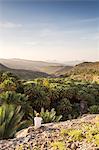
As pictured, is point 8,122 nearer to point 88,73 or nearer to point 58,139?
point 58,139

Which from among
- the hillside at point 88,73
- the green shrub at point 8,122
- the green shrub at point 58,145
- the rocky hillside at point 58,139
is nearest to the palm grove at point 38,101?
the green shrub at point 8,122

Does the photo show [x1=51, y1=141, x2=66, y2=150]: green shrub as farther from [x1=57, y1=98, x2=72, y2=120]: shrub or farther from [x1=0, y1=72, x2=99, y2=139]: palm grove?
[x1=57, y1=98, x2=72, y2=120]: shrub

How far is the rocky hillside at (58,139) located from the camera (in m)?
7.28

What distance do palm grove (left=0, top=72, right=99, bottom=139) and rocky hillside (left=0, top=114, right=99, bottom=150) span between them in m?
1.51

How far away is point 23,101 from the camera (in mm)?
17406

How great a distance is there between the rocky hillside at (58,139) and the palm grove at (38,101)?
151cm

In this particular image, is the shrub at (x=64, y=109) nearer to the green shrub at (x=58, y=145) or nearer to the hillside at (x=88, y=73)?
the green shrub at (x=58, y=145)

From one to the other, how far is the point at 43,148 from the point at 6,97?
8494 mm

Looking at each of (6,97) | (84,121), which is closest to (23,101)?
(6,97)

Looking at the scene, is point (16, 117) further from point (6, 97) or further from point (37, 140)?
point (6, 97)

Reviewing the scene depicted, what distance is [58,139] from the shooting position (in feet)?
25.5

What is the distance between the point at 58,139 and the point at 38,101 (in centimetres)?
1378

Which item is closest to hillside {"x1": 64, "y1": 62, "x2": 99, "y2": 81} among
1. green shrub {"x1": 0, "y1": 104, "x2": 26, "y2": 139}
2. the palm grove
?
the palm grove

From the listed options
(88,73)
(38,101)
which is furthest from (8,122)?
(88,73)
